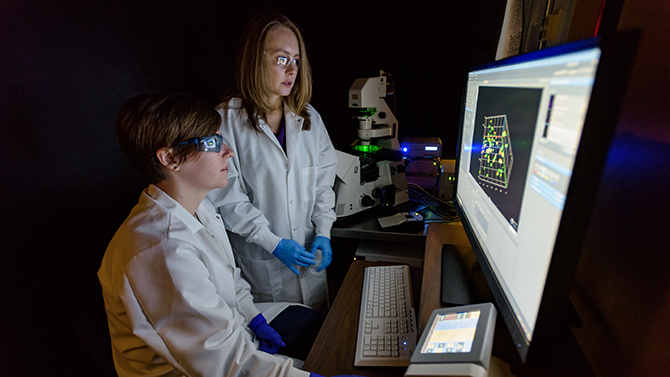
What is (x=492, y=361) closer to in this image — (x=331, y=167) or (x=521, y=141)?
(x=521, y=141)

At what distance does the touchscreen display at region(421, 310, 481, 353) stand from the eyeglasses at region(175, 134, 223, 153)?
32.2 inches

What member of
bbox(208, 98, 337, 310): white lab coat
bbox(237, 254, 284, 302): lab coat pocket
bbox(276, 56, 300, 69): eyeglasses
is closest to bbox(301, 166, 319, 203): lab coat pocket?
bbox(208, 98, 337, 310): white lab coat

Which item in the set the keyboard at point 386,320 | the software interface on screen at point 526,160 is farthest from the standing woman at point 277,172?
the software interface on screen at point 526,160

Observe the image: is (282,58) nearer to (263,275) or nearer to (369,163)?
(369,163)

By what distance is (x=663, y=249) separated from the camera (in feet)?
1.67

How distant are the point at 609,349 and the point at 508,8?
148 cm

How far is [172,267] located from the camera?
77cm

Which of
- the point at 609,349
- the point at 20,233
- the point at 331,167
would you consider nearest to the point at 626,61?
the point at 609,349

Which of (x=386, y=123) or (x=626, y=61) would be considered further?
(x=386, y=123)

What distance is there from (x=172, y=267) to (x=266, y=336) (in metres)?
0.53

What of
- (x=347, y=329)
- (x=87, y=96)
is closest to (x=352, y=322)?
(x=347, y=329)

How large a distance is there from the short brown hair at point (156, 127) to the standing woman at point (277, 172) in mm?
442

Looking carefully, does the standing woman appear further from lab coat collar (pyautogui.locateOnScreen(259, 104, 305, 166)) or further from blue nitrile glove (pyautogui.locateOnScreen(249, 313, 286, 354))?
blue nitrile glove (pyautogui.locateOnScreen(249, 313, 286, 354))

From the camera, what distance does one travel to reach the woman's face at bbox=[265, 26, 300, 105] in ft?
4.27
